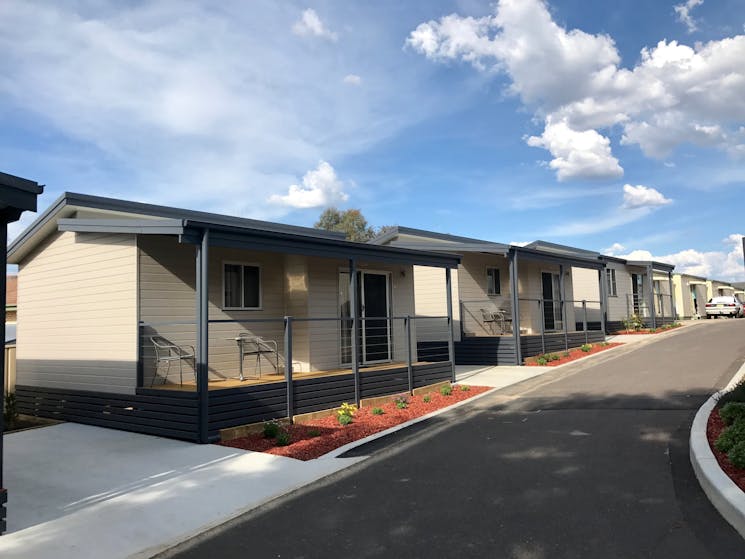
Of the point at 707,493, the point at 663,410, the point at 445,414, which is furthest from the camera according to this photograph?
the point at 445,414

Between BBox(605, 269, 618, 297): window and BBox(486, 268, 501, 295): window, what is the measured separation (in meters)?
8.84

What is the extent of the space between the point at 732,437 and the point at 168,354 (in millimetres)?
8262

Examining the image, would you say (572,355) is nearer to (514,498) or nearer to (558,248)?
(558,248)

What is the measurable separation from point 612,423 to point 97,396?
8421mm

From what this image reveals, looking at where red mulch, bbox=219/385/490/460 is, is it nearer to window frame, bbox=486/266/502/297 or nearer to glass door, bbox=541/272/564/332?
window frame, bbox=486/266/502/297

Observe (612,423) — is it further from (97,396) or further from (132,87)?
(132,87)

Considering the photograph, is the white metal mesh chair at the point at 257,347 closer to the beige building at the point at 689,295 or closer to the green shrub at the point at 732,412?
the green shrub at the point at 732,412

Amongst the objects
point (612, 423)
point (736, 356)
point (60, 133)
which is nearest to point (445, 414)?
point (612, 423)

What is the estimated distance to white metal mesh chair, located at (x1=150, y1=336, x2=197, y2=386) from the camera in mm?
9359

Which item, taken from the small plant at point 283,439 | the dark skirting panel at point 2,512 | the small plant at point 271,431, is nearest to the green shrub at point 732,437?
the small plant at point 283,439

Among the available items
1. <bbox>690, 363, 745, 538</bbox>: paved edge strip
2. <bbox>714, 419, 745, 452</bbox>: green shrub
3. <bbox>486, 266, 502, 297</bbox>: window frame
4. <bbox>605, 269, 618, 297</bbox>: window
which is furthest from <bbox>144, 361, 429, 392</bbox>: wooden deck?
<bbox>605, 269, 618, 297</bbox>: window

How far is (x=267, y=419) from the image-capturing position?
8820 millimetres

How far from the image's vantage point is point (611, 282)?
83.0ft

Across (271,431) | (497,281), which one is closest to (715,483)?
(271,431)
